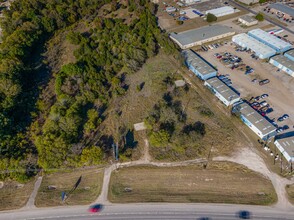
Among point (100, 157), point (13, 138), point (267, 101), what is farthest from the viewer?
point (267, 101)

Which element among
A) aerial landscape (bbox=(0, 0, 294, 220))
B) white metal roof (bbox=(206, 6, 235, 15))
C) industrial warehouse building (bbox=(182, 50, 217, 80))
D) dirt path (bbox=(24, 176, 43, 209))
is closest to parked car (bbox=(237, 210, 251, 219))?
aerial landscape (bbox=(0, 0, 294, 220))

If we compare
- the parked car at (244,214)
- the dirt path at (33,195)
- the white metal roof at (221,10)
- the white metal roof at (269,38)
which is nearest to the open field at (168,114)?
the parked car at (244,214)

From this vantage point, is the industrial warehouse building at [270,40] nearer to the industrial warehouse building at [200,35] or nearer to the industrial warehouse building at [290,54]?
the industrial warehouse building at [290,54]

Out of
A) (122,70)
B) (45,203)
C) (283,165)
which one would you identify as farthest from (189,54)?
(45,203)

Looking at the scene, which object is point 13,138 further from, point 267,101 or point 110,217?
point 267,101

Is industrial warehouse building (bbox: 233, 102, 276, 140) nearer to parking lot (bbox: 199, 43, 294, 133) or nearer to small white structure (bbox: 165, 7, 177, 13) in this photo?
parking lot (bbox: 199, 43, 294, 133)

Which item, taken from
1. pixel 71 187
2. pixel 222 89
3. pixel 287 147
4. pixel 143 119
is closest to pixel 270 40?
pixel 222 89
